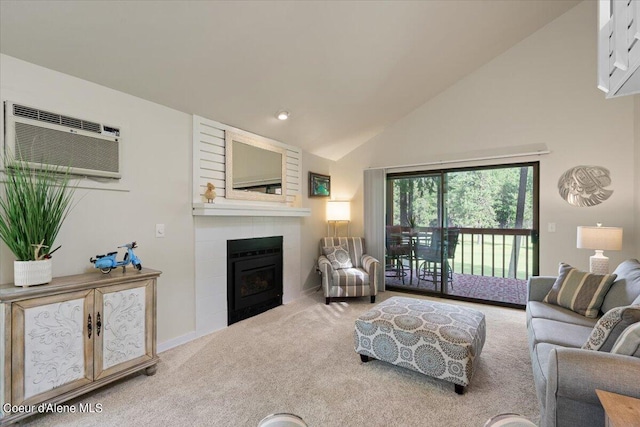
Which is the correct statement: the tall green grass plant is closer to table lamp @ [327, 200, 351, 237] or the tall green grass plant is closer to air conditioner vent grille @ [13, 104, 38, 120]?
air conditioner vent grille @ [13, 104, 38, 120]

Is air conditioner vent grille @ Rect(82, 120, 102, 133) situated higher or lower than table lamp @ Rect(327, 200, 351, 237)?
higher

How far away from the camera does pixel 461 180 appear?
4.18 metres

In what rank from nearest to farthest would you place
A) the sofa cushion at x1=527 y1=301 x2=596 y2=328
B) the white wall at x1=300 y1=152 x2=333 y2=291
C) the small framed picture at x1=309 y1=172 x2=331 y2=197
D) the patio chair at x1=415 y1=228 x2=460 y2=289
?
1. the sofa cushion at x1=527 y1=301 x2=596 y2=328
2. the patio chair at x1=415 y1=228 x2=460 y2=289
3. the white wall at x1=300 y1=152 x2=333 y2=291
4. the small framed picture at x1=309 y1=172 x2=331 y2=197

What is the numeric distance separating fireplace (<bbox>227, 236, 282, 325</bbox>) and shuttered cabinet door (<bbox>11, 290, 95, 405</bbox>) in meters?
1.47

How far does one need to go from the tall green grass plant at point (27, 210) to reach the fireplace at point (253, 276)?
1624mm

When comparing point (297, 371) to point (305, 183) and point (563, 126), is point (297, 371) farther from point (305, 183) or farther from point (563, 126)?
point (563, 126)

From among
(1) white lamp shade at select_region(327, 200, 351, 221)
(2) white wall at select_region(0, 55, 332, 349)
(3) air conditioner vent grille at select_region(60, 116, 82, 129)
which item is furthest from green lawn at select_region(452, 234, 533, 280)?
(3) air conditioner vent grille at select_region(60, 116, 82, 129)

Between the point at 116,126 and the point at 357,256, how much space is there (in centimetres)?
348

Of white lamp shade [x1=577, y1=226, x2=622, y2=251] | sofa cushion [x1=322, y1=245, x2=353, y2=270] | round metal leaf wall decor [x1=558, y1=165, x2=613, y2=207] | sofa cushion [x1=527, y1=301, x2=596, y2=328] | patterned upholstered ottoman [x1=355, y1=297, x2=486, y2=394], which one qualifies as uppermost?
round metal leaf wall decor [x1=558, y1=165, x2=613, y2=207]

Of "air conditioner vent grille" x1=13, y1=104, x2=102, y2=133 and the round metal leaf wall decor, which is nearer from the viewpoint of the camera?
"air conditioner vent grille" x1=13, y1=104, x2=102, y2=133

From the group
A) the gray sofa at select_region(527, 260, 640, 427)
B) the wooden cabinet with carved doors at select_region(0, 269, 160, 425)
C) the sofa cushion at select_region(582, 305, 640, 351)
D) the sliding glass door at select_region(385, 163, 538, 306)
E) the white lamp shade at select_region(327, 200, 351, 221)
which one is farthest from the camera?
the white lamp shade at select_region(327, 200, 351, 221)

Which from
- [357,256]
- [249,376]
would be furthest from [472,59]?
[249,376]

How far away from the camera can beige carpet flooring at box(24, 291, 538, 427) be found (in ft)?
5.67

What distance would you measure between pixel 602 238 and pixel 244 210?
12.2 ft
